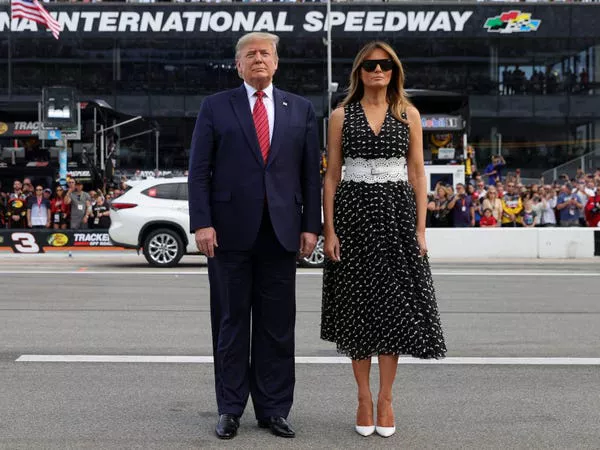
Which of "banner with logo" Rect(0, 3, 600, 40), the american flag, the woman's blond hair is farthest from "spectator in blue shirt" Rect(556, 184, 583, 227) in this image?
"banner with logo" Rect(0, 3, 600, 40)

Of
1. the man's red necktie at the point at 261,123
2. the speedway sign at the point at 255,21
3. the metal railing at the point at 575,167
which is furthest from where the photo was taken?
the speedway sign at the point at 255,21

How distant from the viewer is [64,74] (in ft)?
138

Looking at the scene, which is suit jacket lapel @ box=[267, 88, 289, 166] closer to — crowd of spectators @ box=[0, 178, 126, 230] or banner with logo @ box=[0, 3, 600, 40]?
crowd of spectators @ box=[0, 178, 126, 230]

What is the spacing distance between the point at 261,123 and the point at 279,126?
0.36 feet

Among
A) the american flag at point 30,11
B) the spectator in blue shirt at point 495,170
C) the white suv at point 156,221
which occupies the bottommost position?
the white suv at point 156,221

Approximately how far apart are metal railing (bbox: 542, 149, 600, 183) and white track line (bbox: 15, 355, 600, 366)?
29.3 meters

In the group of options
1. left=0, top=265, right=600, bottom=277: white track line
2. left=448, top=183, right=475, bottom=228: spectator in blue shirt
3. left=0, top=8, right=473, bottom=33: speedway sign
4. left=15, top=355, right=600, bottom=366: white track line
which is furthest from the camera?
left=0, top=8, right=473, bottom=33: speedway sign

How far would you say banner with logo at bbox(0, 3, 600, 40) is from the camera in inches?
1662

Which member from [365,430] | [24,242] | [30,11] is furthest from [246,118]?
[30,11]

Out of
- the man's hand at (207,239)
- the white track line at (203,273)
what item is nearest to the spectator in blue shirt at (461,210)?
the white track line at (203,273)

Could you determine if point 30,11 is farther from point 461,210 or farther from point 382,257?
point 382,257

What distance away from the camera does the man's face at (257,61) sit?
475 centimetres

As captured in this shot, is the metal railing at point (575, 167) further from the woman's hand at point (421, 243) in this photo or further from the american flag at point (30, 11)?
the woman's hand at point (421, 243)

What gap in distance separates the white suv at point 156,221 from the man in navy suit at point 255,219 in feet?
37.0
